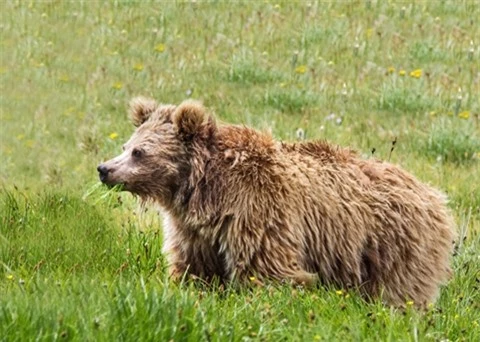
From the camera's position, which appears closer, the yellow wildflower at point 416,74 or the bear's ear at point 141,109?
the bear's ear at point 141,109

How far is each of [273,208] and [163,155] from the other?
2.10ft

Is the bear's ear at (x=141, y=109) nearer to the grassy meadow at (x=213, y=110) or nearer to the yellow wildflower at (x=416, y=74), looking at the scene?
the grassy meadow at (x=213, y=110)

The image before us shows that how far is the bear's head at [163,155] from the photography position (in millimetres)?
5555

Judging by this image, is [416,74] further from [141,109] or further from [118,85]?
[141,109]

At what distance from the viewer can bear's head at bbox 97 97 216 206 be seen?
5555 millimetres

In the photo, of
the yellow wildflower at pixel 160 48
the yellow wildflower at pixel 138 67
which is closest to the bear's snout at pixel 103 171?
the yellow wildflower at pixel 138 67

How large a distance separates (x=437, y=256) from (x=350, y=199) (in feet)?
2.09

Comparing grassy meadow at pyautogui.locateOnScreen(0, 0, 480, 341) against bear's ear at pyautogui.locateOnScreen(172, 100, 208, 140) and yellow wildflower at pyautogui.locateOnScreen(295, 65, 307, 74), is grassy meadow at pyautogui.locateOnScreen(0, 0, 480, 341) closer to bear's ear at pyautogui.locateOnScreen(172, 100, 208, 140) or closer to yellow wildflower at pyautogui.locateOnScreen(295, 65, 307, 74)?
yellow wildflower at pyautogui.locateOnScreen(295, 65, 307, 74)

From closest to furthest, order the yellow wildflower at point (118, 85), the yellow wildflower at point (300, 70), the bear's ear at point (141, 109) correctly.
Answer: the bear's ear at point (141, 109), the yellow wildflower at point (118, 85), the yellow wildflower at point (300, 70)

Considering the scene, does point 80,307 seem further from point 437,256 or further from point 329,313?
point 437,256

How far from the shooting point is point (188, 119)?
563 centimetres

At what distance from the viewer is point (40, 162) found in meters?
9.81

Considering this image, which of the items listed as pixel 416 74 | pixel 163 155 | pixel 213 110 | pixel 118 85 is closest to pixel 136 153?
pixel 163 155

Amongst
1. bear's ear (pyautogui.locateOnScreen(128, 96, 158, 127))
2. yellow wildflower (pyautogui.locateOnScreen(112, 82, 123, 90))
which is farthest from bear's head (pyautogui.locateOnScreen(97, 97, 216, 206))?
yellow wildflower (pyautogui.locateOnScreen(112, 82, 123, 90))
